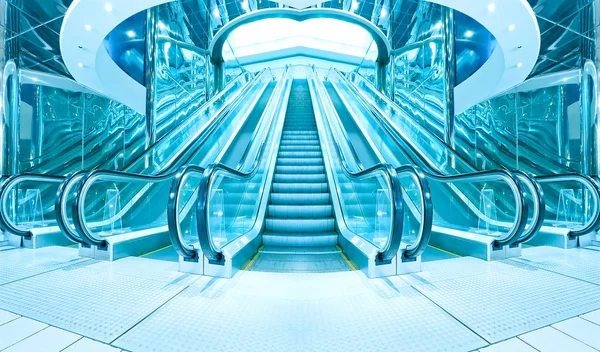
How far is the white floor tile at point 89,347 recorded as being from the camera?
70.1 inches

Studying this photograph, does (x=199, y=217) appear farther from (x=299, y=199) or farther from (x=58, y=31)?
(x=58, y=31)

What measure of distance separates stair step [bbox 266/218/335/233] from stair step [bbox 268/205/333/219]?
238mm

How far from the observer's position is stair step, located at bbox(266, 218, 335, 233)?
186 inches

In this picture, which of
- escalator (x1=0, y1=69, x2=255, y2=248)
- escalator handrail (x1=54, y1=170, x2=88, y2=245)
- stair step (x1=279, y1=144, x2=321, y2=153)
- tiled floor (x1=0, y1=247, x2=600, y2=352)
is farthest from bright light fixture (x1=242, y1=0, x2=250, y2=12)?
tiled floor (x1=0, y1=247, x2=600, y2=352)

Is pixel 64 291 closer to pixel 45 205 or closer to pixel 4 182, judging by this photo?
pixel 4 182

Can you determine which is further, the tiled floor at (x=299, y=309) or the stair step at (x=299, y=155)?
the stair step at (x=299, y=155)

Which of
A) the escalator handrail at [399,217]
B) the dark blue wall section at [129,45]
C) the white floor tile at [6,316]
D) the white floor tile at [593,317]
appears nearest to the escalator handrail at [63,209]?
the white floor tile at [6,316]

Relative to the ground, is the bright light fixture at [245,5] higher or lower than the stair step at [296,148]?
higher

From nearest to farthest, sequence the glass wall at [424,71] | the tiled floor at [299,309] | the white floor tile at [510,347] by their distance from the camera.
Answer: the white floor tile at [510,347] → the tiled floor at [299,309] → the glass wall at [424,71]

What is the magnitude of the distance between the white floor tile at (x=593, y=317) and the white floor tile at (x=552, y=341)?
0.41 m

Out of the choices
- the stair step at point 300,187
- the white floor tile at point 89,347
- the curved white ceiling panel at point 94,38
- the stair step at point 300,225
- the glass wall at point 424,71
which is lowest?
the white floor tile at point 89,347

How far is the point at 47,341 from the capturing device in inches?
73.7

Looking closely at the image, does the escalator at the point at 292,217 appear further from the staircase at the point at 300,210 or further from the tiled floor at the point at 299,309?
the tiled floor at the point at 299,309

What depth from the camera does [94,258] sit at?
12.5ft
